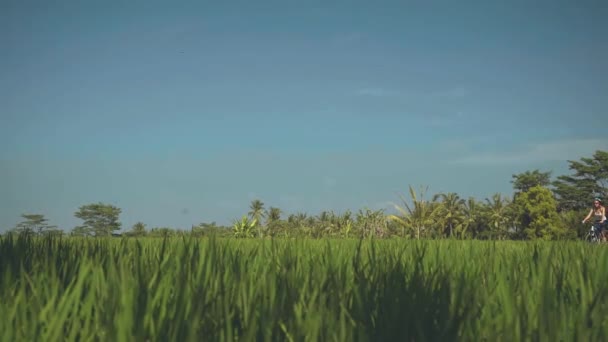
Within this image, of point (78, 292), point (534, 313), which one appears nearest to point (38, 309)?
point (78, 292)

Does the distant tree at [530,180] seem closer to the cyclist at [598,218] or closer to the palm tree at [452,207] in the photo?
the palm tree at [452,207]

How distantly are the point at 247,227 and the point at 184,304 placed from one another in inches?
1629

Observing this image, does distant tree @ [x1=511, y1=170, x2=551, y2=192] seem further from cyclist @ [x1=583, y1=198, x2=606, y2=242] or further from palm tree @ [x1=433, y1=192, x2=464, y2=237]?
cyclist @ [x1=583, y1=198, x2=606, y2=242]

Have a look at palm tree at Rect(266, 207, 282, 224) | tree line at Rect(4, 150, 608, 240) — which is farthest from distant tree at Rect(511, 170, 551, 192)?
palm tree at Rect(266, 207, 282, 224)

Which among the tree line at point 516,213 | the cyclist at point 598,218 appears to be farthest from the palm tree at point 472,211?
the cyclist at point 598,218

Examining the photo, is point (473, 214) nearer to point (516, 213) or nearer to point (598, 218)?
point (516, 213)

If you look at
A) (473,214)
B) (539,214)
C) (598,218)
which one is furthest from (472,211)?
(598,218)

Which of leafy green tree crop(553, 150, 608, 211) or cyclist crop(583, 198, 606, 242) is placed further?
leafy green tree crop(553, 150, 608, 211)

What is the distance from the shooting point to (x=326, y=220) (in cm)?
8850

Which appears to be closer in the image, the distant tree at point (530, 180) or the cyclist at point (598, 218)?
the cyclist at point (598, 218)

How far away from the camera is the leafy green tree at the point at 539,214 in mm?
60375

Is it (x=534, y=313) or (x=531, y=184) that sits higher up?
(x=531, y=184)

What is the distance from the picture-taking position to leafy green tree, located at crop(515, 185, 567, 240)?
198 ft

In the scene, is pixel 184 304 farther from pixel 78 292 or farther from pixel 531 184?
pixel 531 184
